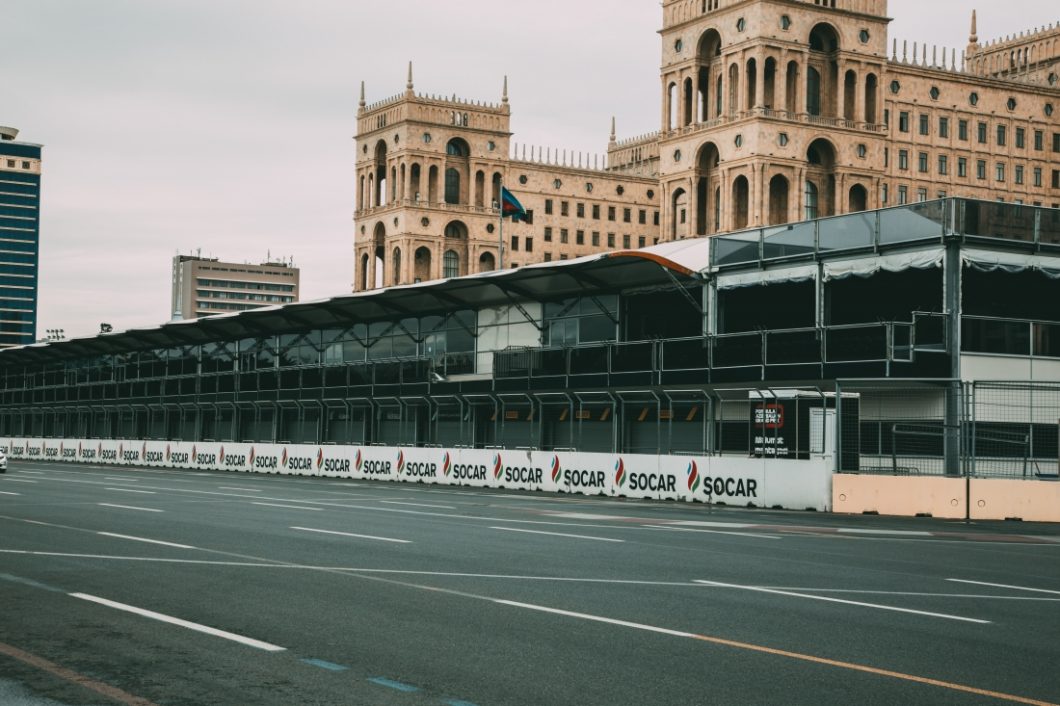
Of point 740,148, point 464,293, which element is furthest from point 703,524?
point 740,148

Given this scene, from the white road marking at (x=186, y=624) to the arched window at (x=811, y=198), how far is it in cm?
10544

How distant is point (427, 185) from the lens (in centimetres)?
14738

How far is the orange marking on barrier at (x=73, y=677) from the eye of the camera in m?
7.46

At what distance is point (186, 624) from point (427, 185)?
13920 centimetres

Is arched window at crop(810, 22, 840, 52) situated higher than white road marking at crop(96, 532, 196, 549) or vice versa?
arched window at crop(810, 22, 840, 52)

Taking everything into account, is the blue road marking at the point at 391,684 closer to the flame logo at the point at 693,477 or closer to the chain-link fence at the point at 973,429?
the chain-link fence at the point at 973,429

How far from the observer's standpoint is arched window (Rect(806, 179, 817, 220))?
11231cm

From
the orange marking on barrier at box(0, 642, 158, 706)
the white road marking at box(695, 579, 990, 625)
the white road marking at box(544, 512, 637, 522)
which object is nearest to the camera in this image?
the orange marking on barrier at box(0, 642, 158, 706)

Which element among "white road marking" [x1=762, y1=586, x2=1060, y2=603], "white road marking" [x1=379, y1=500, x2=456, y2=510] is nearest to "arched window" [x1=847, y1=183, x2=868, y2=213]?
"white road marking" [x1=379, y1=500, x2=456, y2=510]

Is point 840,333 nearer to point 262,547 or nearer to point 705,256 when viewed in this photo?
point 705,256

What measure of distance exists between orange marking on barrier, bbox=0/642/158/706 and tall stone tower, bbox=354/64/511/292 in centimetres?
13640

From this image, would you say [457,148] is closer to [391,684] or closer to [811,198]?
[811,198]

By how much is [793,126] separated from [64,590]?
333 feet

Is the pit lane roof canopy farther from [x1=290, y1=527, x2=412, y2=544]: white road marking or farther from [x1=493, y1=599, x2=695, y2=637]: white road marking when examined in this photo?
[x1=493, y1=599, x2=695, y2=637]: white road marking
